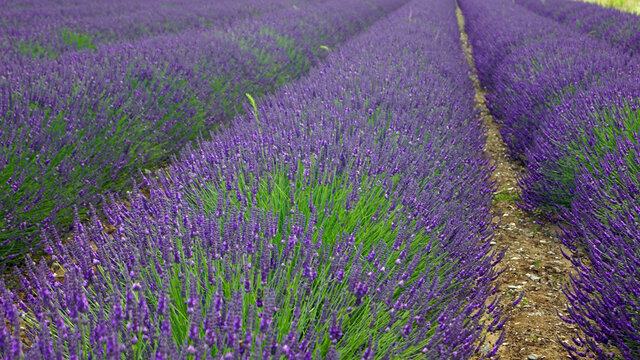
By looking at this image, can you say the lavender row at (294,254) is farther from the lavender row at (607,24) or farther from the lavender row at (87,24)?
the lavender row at (607,24)

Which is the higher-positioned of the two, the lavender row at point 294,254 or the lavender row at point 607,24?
the lavender row at point 607,24

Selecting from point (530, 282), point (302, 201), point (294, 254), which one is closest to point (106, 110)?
point (302, 201)

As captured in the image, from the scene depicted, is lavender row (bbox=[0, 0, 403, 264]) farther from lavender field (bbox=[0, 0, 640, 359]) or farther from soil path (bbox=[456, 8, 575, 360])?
soil path (bbox=[456, 8, 575, 360])

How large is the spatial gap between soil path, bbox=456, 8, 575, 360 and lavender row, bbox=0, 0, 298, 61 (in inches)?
189

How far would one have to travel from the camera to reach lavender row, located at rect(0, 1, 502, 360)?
1175mm

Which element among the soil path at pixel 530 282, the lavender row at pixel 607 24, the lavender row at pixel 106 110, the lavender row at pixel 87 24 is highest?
the lavender row at pixel 607 24

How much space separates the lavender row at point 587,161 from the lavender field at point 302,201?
2 cm

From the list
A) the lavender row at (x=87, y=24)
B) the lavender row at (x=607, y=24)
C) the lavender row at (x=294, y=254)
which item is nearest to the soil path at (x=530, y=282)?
the lavender row at (x=294, y=254)

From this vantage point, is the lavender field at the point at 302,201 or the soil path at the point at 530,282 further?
the soil path at the point at 530,282

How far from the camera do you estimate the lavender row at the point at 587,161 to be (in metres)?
1.84

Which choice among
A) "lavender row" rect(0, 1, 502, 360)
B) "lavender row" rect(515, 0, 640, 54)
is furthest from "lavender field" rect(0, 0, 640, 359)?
"lavender row" rect(515, 0, 640, 54)

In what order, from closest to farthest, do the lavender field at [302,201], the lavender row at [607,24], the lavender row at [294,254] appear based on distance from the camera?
the lavender row at [294,254] < the lavender field at [302,201] < the lavender row at [607,24]

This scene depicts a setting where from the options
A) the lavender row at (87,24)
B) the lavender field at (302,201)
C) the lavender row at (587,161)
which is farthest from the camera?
the lavender row at (87,24)

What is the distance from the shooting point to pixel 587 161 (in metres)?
3.05
